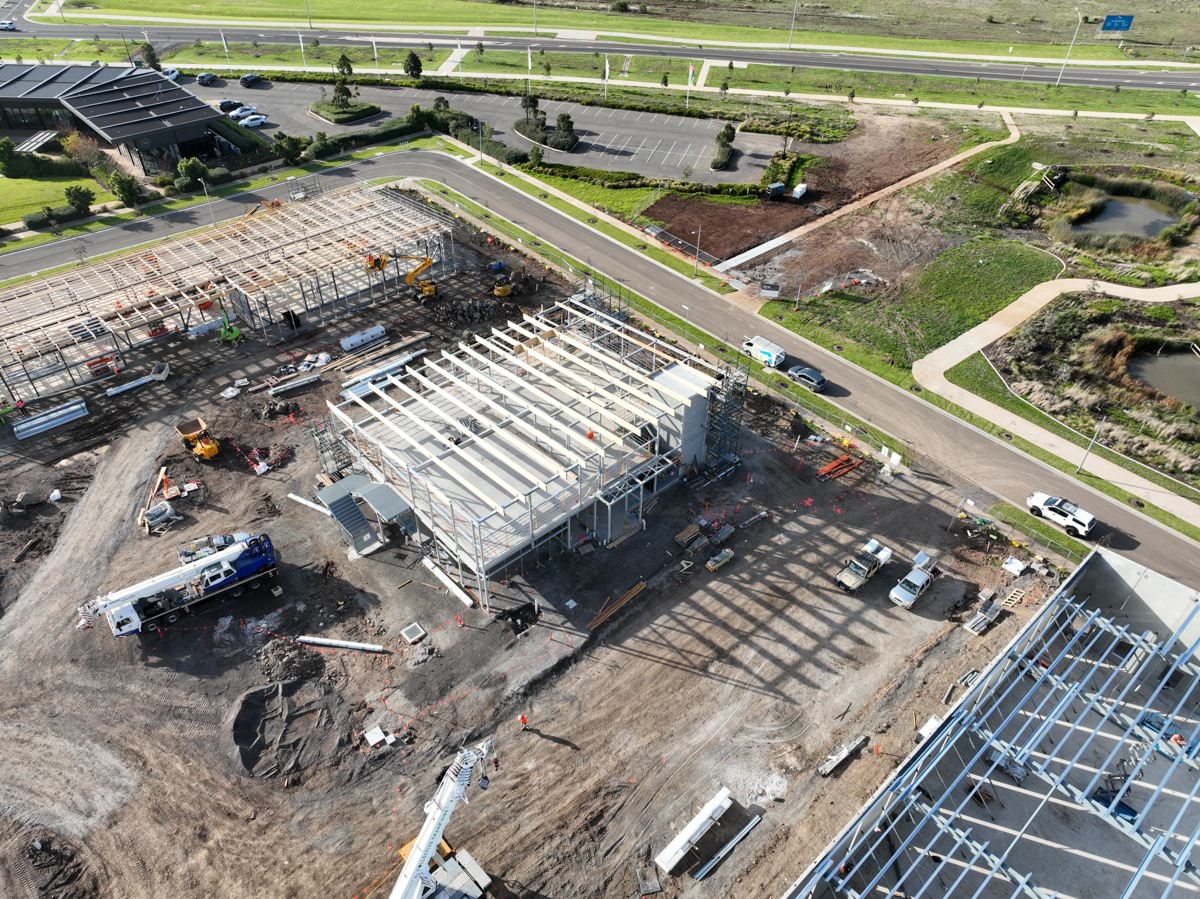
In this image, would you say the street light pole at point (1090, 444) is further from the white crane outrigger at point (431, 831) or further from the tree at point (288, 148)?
the tree at point (288, 148)

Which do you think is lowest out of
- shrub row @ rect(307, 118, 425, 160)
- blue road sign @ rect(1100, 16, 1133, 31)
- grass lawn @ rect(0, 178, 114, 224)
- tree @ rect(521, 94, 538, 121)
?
grass lawn @ rect(0, 178, 114, 224)

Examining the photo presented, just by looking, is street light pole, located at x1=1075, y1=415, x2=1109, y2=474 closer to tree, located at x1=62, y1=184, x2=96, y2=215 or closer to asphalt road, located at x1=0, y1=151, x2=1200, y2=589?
asphalt road, located at x1=0, y1=151, x2=1200, y2=589

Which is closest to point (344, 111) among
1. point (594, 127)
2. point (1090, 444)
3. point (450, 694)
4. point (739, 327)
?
point (594, 127)

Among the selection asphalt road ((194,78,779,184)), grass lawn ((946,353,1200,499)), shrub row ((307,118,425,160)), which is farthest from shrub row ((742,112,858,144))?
grass lawn ((946,353,1200,499))

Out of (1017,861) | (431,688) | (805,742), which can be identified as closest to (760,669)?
(805,742)

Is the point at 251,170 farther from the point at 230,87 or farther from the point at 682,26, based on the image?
the point at 682,26

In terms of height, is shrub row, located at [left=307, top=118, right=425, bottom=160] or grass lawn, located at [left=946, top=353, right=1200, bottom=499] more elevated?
shrub row, located at [left=307, top=118, right=425, bottom=160]
